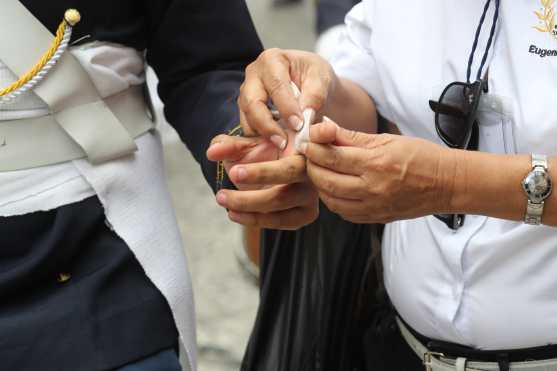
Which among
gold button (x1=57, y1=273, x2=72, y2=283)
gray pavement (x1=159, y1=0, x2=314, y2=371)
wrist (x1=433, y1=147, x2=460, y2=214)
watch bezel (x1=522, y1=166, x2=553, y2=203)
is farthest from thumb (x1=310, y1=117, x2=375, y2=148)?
gray pavement (x1=159, y1=0, x2=314, y2=371)

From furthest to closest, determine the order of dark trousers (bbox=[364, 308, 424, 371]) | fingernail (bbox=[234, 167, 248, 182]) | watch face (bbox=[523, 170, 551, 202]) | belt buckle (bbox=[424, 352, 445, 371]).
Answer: dark trousers (bbox=[364, 308, 424, 371]), belt buckle (bbox=[424, 352, 445, 371]), fingernail (bbox=[234, 167, 248, 182]), watch face (bbox=[523, 170, 551, 202])

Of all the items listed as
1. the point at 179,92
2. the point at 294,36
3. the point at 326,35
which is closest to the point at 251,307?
the point at 326,35

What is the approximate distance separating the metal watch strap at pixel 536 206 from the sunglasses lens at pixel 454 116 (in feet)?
0.56

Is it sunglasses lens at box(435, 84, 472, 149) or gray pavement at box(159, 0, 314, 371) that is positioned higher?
sunglasses lens at box(435, 84, 472, 149)

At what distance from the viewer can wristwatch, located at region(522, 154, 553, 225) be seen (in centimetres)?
107

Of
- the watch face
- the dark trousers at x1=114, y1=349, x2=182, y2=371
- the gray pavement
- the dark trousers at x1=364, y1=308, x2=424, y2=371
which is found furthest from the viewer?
the gray pavement

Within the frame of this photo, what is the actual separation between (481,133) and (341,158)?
283 mm

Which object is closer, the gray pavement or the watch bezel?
the watch bezel

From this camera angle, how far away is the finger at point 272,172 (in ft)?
3.85

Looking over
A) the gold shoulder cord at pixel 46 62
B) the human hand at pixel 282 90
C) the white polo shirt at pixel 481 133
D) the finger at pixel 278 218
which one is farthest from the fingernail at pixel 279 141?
the gold shoulder cord at pixel 46 62

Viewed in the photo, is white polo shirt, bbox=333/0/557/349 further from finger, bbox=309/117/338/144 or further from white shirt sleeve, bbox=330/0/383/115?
finger, bbox=309/117/338/144

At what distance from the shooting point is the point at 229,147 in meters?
1.25

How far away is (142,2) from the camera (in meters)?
1.40

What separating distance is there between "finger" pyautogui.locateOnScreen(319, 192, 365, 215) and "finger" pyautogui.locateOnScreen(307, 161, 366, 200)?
1 cm
